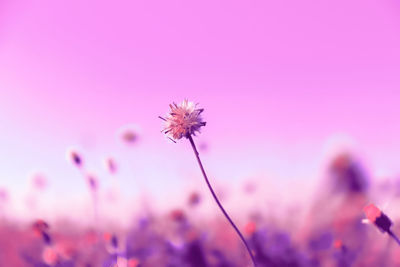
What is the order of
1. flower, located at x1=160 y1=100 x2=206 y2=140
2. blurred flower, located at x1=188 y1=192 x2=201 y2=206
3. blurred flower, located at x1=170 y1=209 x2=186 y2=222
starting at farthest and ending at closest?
1. blurred flower, located at x1=188 y1=192 x2=201 y2=206
2. blurred flower, located at x1=170 y1=209 x2=186 y2=222
3. flower, located at x1=160 y1=100 x2=206 y2=140

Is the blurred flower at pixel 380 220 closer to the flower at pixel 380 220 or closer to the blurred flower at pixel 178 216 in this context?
the flower at pixel 380 220

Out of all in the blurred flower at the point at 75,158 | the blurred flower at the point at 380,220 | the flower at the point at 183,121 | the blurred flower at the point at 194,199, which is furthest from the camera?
the blurred flower at the point at 194,199

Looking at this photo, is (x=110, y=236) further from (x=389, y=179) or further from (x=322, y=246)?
(x=389, y=179)

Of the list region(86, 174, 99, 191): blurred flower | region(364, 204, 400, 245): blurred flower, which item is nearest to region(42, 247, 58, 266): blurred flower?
region(86, 174, 99, 191): blurred flower

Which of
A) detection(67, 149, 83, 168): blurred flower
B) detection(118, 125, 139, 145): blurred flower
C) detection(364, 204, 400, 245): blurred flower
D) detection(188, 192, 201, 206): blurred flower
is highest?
detection(118, 125, 139, 145): blurred flower

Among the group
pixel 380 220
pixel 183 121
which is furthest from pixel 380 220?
pixel 183 121

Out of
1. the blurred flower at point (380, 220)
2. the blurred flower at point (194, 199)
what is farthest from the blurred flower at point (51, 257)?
the blurred flower at point (380, 220)

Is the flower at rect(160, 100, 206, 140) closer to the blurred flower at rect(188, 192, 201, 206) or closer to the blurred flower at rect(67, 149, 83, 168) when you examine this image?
the blurred flower at rect(67, 149, 83, 168)

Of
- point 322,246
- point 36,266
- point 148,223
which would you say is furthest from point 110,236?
point 322,246
